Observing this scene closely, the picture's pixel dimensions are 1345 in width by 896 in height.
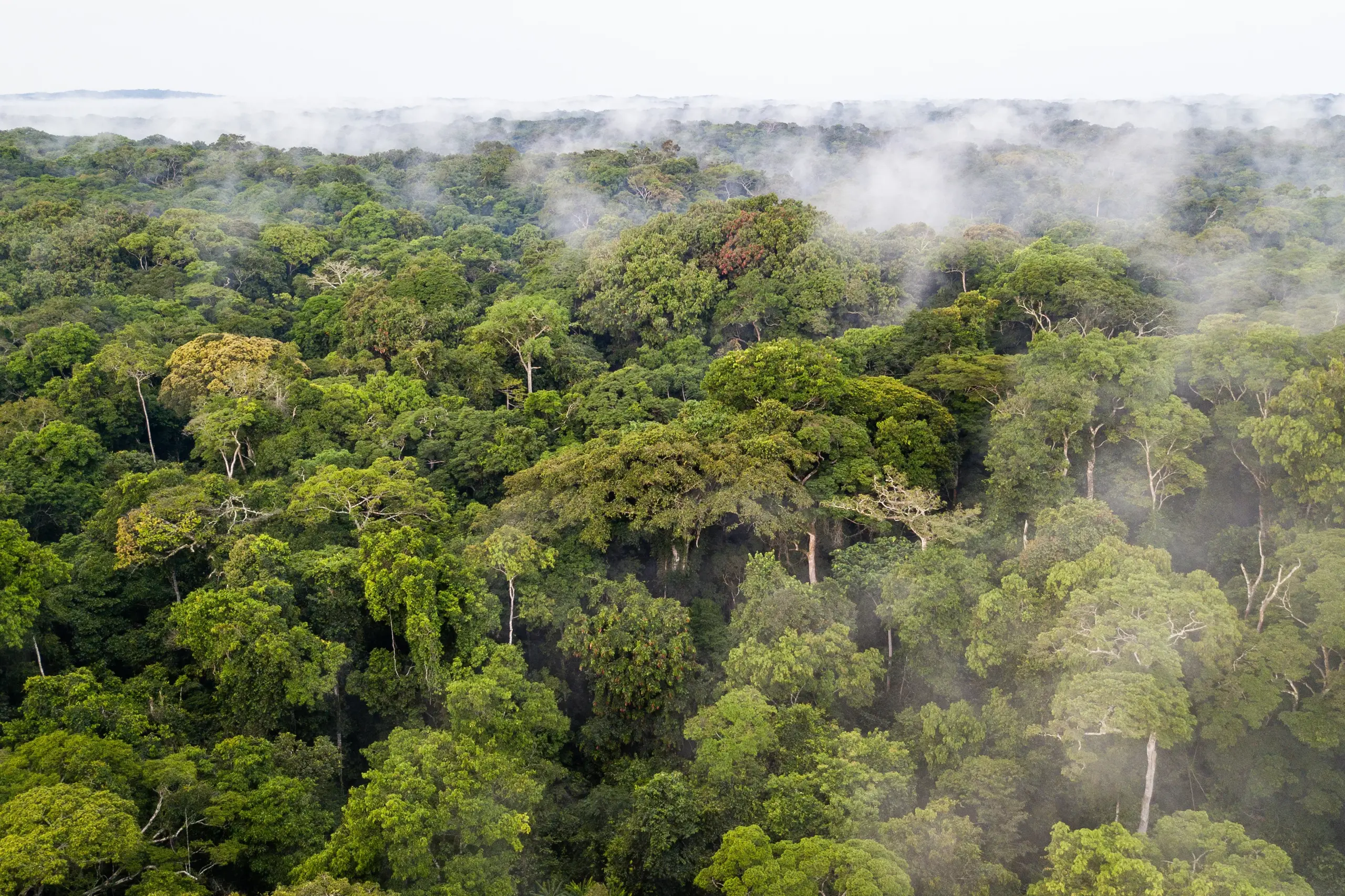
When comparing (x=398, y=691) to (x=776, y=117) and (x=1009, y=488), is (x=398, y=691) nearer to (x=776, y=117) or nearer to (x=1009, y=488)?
(x=1009, y=488)

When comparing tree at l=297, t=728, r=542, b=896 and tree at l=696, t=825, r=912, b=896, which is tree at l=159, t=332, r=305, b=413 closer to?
tree at l=297, t=728, r=542, b=896

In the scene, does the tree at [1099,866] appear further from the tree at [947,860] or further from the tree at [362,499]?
the tree at [362,499]

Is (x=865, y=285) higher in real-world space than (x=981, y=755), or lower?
higher

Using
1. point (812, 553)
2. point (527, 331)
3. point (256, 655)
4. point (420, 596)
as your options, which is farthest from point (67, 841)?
point (527, 331)

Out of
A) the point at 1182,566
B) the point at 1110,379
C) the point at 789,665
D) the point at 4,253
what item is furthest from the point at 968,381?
the point at 4,253

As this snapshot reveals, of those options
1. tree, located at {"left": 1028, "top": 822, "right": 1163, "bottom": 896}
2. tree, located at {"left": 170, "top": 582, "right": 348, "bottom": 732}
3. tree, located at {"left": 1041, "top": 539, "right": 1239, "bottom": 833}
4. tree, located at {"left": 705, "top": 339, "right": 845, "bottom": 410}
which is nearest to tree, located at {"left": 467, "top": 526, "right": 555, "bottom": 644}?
tree, located at {"left": 170, "top": 582, "right": 348, "bottom": 732}

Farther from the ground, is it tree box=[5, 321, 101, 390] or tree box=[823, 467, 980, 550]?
tree box=[5, 321, 101, 390]

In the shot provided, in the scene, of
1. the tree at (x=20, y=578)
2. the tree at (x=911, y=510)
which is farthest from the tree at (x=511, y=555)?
the tree at (x=20, y=578)
